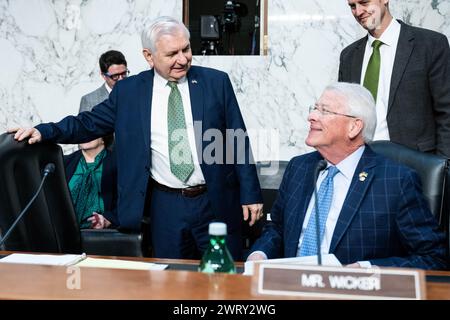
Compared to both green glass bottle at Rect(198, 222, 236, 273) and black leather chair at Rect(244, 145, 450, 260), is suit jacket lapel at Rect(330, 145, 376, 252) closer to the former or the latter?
black leather chair at Rect(244, 145, 450, 260)

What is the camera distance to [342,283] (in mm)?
1069

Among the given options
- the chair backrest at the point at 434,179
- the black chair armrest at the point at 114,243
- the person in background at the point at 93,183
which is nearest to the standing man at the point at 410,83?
the chair backrest at the point at 434,179

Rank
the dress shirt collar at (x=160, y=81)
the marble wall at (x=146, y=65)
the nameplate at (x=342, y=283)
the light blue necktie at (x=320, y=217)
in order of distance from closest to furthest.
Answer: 1. the nameplate at (x=342, y=283)
2. the light blue necktie at (x=320, y=217)
3. the dress shirt collar at (x=160, y=81)
4. the marble wall at (x=146, y=65)

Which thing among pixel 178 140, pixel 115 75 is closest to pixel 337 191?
pixel 178 140

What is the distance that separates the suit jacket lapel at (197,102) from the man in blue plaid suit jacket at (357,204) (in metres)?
0.57

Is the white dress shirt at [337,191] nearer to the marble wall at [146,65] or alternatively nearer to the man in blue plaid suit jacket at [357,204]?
the man in blue plaid suit jacket at [357,204]

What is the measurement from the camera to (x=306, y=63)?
4121 mm

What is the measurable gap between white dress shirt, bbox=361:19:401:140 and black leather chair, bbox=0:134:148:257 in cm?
144

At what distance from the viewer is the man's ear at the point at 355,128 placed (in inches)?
77.8

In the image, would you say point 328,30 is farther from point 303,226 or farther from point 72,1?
point 303,226

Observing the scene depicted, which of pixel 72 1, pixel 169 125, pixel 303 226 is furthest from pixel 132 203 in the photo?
pixel 72 1

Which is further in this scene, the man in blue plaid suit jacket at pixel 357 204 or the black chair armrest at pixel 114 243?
the black chair armrest at pixel 114 243
